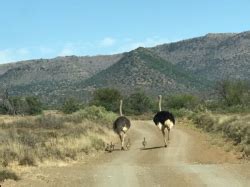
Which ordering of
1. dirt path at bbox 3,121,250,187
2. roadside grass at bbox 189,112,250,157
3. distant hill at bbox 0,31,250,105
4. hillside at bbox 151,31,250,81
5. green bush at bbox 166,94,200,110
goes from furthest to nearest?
hillside at bbox 151,31,250,81
distant hill at bbox 0,31,250,105
green bush at bbox 166,94,200,110
roadside grass at bbox 189,112,250,157
dirt path at bbox 3,121,250,187

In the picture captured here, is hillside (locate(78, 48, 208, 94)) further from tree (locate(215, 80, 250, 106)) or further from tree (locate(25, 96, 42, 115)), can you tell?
tree (locate(215, 80, 250, 106))

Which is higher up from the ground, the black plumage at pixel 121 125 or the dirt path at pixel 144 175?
the black plumage at pixel 121 125

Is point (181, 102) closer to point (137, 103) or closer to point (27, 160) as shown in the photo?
point (137, 103)

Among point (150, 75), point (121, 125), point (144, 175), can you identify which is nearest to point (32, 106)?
point (150, 75)

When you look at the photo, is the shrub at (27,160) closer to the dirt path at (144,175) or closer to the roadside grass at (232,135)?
the dirt path at (144,175)

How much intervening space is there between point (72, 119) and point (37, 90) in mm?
126330

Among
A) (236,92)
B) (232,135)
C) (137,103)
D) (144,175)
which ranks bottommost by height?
(144,175)

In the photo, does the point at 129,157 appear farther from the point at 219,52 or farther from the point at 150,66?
the point at 219,52

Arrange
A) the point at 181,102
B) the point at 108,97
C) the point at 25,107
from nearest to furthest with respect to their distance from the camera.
A: the point at 108,97, the point at 181,102, the point at 25,107

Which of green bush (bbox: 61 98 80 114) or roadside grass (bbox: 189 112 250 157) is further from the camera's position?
green bush (bbox: 61 98 80 114)

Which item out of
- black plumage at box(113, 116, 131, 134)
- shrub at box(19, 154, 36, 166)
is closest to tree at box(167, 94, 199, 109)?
black plumage at box(113, 116, 131, 134)

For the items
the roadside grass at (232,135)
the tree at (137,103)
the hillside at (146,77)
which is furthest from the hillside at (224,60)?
the roadside grass at (232,135)

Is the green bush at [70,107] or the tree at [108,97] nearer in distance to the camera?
the green bush at [70,107]

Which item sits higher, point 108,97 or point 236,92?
point 108,97
